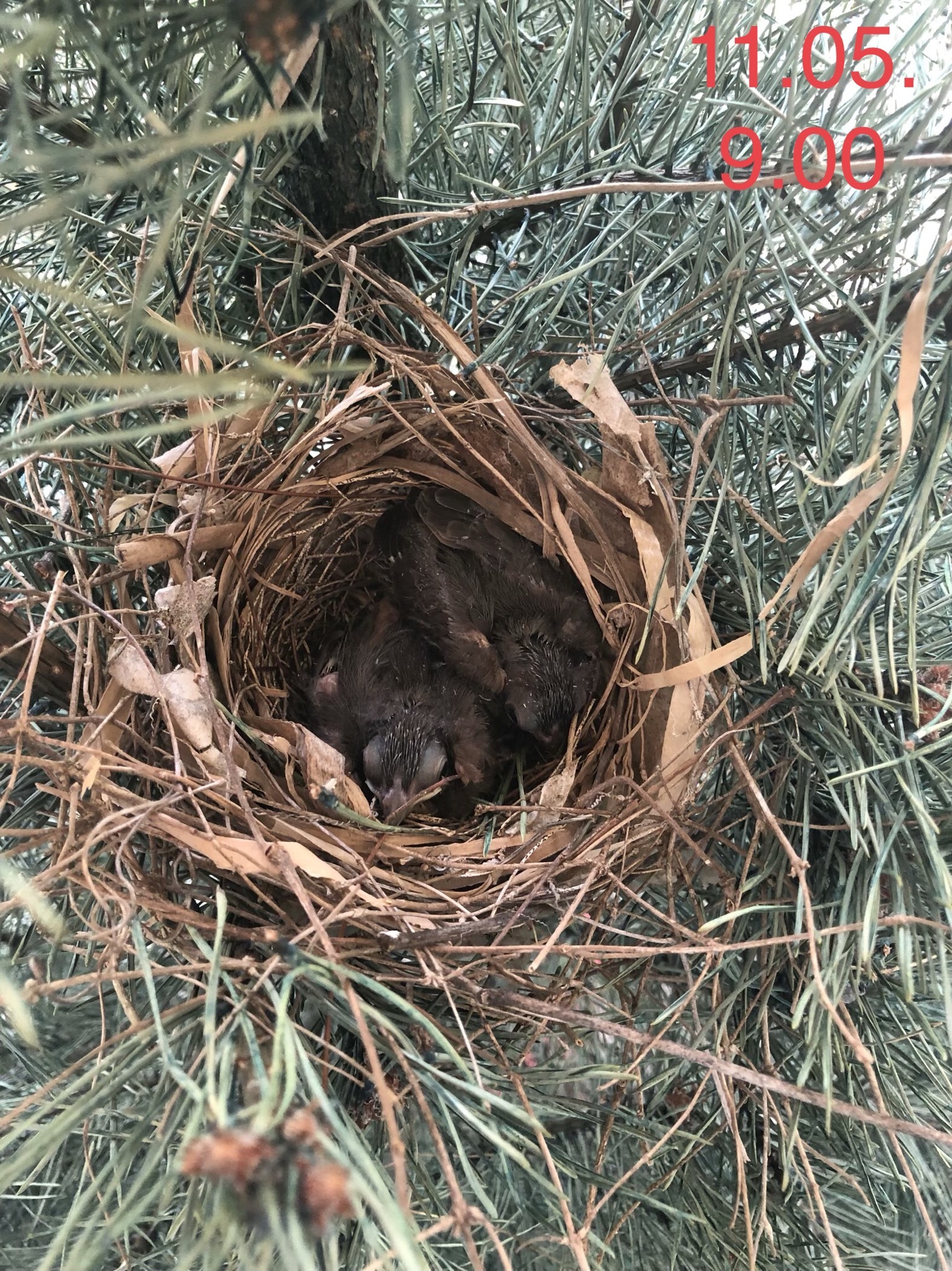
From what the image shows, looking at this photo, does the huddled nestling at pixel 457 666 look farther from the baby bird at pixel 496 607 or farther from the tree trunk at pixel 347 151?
the tree trunk at pixel 347 151

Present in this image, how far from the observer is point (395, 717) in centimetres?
112

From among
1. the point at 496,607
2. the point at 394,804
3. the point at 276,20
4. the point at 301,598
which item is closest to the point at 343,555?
the point at 301,598

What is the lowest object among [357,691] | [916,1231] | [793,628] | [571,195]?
[916,1231]

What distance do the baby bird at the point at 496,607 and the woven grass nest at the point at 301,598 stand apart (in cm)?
5

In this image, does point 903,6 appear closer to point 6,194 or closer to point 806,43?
point 806,43

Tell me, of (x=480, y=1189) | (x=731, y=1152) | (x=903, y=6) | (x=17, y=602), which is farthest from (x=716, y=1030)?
(x=903, y=6)

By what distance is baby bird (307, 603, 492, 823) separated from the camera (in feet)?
3.46

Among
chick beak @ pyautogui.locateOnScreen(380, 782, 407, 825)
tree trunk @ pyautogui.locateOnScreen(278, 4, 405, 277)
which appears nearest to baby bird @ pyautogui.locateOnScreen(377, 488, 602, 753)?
chick beak @ pyautogui.locateOnScreen(380, 782, 407, 825)

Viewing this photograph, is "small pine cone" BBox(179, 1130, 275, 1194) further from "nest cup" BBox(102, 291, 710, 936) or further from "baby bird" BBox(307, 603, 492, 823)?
"baby bird" BBox(307, 603, 492, 823)

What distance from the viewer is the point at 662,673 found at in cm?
75

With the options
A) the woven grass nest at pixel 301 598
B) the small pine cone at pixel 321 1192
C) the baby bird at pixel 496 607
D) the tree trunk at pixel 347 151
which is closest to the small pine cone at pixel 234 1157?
the small pine cone at pixel 321 1192

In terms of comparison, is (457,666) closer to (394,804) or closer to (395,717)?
(395,717)

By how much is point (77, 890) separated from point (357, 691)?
525 mm

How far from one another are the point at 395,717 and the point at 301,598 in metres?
0.21
